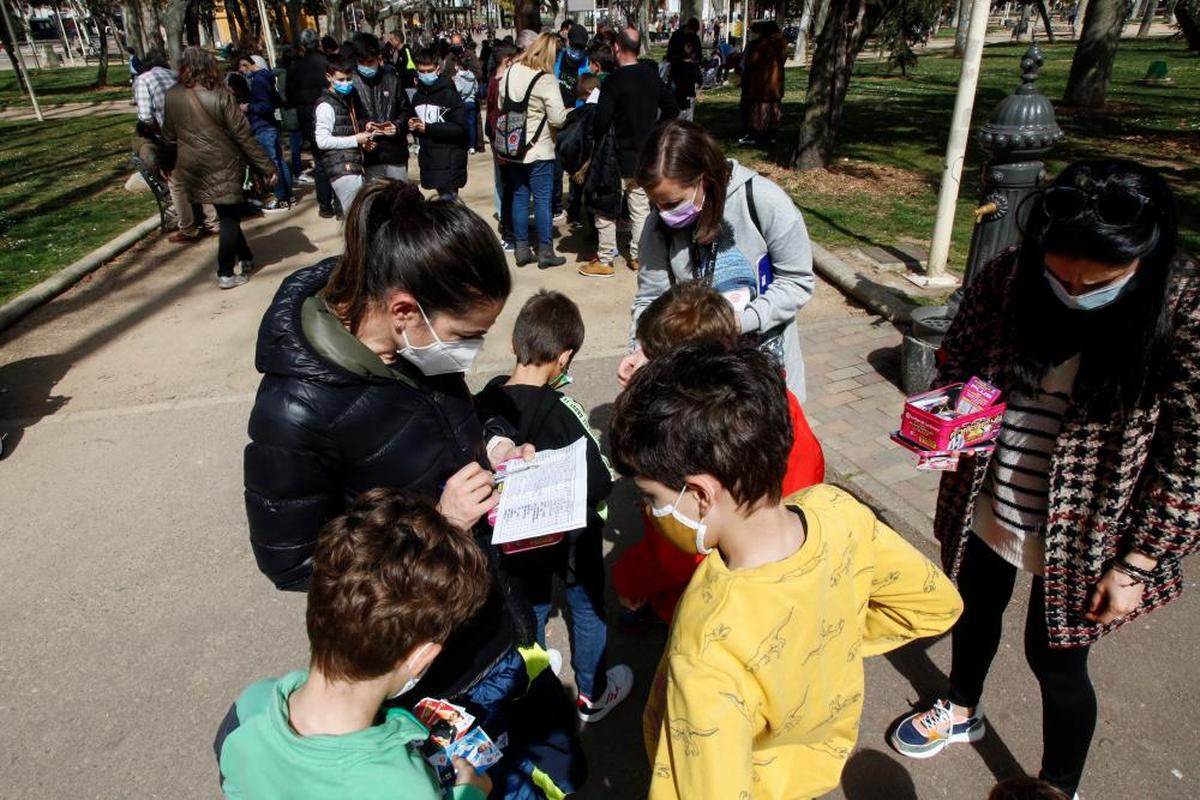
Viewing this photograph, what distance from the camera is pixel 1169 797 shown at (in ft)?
7.78

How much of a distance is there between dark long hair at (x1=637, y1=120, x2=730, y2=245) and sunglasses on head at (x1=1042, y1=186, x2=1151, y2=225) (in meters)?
1.36

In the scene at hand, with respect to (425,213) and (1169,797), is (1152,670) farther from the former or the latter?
(425,213)

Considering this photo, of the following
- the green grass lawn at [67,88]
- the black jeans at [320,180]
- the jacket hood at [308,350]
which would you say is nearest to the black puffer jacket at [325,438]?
the jacket hood at [308,350]

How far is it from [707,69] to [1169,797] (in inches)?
905

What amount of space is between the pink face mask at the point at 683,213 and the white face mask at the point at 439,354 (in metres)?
1.28

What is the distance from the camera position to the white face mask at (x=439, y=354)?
1.81 metres

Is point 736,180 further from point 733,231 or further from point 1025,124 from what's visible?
point 1025,124

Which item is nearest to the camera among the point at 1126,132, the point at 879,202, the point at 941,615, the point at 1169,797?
the point at 941,615

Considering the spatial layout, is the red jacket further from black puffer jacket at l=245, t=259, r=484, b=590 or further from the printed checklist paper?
black puffer jacket at l=245, t=259, r=484, b=590

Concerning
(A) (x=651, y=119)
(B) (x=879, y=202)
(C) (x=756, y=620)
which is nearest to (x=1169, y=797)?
(C) (x=756, y=620)

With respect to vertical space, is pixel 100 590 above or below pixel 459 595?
below

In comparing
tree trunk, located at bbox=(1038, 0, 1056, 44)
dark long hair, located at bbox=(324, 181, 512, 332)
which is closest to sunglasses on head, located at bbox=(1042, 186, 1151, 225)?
dark long hair, located at bbox=(324, 181, 512, 332)

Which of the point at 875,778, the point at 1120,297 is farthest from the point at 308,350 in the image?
the point at 875,778

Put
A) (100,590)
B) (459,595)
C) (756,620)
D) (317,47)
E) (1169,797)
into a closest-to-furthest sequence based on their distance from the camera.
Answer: (756,620) < (459,595) < (1169,797) < (100,590) < (317,47)
